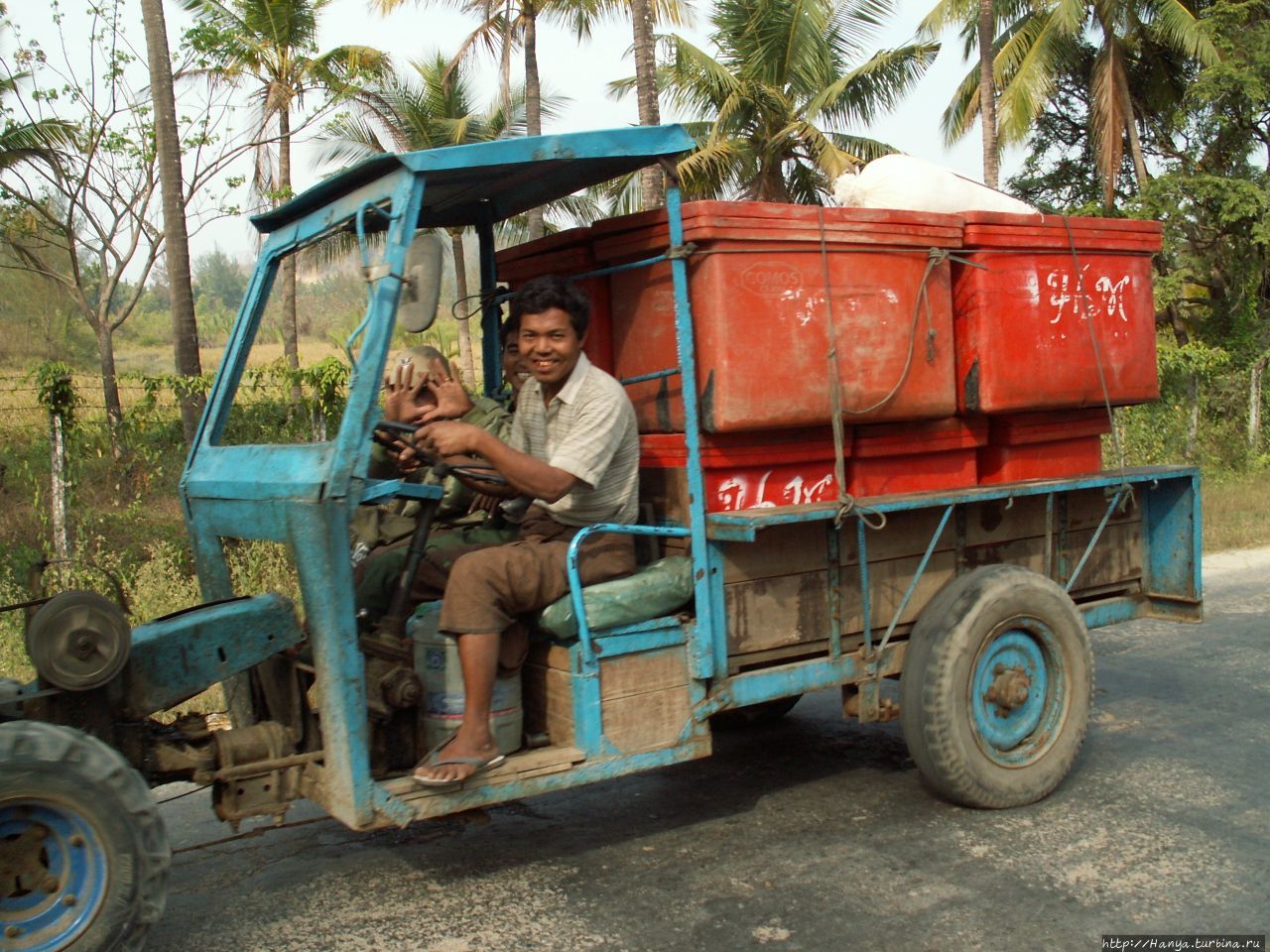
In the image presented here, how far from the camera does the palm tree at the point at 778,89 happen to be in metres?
19.8

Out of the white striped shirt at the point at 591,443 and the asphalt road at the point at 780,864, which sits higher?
the white striped shirt at the point at 591,443

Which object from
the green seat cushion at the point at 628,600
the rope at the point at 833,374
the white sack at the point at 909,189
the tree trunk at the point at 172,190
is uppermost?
the tree trunk at the point at 172,190

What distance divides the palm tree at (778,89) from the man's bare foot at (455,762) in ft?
55.6

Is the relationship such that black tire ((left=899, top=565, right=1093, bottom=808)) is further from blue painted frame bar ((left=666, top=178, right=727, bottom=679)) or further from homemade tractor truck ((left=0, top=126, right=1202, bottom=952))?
blue painted frame bar ((left=666, top=178, right=727, bottom=679))

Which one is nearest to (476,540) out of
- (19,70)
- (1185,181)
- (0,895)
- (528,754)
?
(528,754)

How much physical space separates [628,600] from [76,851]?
165 centimetres

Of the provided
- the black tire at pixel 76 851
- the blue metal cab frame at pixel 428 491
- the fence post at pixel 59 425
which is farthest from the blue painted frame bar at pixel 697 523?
the fence post at pixel 59 425

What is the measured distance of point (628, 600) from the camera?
3717mm

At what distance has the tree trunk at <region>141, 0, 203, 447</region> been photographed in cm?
937

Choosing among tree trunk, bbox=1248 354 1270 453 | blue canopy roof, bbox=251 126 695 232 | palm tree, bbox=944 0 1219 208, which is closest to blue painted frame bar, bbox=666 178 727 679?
blue canopy roof, bbox=251 126 695 232

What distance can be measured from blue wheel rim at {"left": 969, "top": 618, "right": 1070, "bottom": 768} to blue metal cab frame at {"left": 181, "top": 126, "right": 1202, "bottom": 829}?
12.6 inches

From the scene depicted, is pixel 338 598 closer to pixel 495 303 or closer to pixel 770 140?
pixel 495 303

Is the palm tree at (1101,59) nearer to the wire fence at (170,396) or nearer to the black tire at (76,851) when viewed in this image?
the wire fence at (170,396)

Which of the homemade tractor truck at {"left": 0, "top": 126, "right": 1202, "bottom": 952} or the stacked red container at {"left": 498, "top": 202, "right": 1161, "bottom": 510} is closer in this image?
the homemade tractor truck at {"left": 0, "top": 126, "right": 1202, "bottom": 952}
